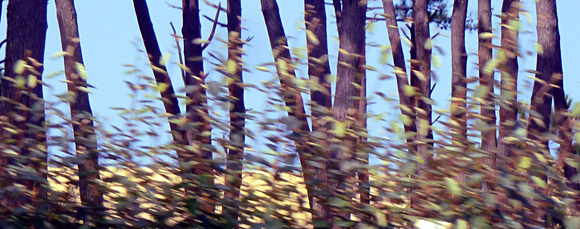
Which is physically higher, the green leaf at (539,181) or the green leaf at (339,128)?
the green leaf at (339,128)

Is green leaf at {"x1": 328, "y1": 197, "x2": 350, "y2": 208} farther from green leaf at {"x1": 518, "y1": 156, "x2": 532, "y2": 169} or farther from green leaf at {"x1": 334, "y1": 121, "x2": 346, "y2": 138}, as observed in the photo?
green leaf at {"x1": 518, "y1": 156, "x2": 532, "y2": 169}

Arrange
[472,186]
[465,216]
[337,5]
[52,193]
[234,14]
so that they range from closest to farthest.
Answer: [465,216] < [472,186] < [52,193] < [234,14] < [337,5]

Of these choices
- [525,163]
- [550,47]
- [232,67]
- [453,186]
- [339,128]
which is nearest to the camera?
[453,186]

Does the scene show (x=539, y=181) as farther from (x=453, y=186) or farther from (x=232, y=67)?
(x=232, y=67)

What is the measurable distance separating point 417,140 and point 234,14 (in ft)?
25.8

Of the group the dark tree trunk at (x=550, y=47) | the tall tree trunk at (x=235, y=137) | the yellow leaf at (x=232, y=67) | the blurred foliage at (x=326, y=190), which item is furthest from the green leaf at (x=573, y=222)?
the dark tree trunk at (x=550, y=47)

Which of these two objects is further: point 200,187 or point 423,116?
point 423,116

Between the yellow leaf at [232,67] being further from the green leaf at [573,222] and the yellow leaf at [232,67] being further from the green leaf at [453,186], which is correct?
the green leaf at [573,222]

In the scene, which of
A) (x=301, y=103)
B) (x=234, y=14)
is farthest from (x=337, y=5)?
(x=301, y=103)

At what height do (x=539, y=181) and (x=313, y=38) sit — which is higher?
(x=313, y=38)

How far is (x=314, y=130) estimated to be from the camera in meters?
4.06

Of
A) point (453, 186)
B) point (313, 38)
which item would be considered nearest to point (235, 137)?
point (313, 38)

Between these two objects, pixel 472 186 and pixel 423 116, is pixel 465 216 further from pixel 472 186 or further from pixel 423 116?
pixel 423 116

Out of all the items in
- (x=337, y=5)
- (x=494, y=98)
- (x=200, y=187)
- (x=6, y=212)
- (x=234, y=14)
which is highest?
(x=337, y=5)
